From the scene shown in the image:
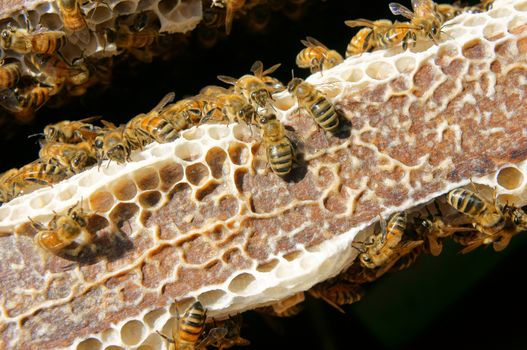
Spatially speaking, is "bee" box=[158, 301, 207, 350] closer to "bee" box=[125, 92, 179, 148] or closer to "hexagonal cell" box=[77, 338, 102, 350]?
"hexagonal cell" box=[77, 338, 102, 350]

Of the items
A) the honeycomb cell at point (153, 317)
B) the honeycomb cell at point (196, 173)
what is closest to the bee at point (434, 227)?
the honeycomb cell at point (196, 173)

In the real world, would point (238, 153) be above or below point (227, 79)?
below

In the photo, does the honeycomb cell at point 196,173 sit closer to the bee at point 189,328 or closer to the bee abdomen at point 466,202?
the bee at point 189,328

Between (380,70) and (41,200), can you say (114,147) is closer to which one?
(41,200)

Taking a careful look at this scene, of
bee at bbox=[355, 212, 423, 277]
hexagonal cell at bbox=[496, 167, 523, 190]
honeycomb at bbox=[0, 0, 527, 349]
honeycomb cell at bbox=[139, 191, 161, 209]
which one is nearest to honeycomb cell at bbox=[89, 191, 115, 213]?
honeycomb at bbox=[0, 0, 527, 349]

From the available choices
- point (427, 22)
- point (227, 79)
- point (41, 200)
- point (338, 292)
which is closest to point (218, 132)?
point (227, 79)

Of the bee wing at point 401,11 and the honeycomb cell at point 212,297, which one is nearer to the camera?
the honeycomb cell at point 212,297

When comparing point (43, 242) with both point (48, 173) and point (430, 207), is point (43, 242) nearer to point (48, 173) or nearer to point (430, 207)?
point (48, 173)
